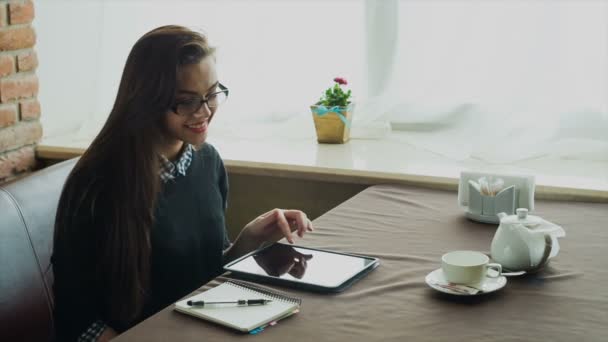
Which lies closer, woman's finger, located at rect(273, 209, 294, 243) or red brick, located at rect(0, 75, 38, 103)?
woman's finger, located at rect(273, 209, 294, 243)

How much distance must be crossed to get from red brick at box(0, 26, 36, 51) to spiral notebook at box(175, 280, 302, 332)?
1216 millimetres

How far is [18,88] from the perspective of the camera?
7.66 feet

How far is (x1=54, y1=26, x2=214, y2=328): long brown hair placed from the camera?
152 cm

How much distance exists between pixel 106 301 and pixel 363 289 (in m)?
0.50

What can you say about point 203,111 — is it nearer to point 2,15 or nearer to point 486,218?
point 486,218

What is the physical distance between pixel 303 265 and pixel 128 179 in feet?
1.19

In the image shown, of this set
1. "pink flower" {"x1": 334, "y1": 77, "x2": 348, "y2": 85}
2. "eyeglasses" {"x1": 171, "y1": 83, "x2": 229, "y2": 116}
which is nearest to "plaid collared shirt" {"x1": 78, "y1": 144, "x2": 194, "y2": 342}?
"eyeglasses" {"x1": 171, "y1": 83, "x2": 229, "y2": 116}

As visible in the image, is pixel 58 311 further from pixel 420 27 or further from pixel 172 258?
pixel 420 27

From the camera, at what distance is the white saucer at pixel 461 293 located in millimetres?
1363

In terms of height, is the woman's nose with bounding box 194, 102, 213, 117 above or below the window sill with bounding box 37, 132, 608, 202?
above

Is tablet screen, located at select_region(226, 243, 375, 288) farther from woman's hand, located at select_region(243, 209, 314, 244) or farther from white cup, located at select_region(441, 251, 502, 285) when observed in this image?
white cup, located at select_region(441, 251, 502, 285)

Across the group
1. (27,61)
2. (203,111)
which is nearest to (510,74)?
(203,111)

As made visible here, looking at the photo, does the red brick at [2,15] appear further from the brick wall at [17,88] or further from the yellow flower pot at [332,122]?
the yellow flower pot at [332,122]

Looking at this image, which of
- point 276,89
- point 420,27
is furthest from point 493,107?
point 276,89
